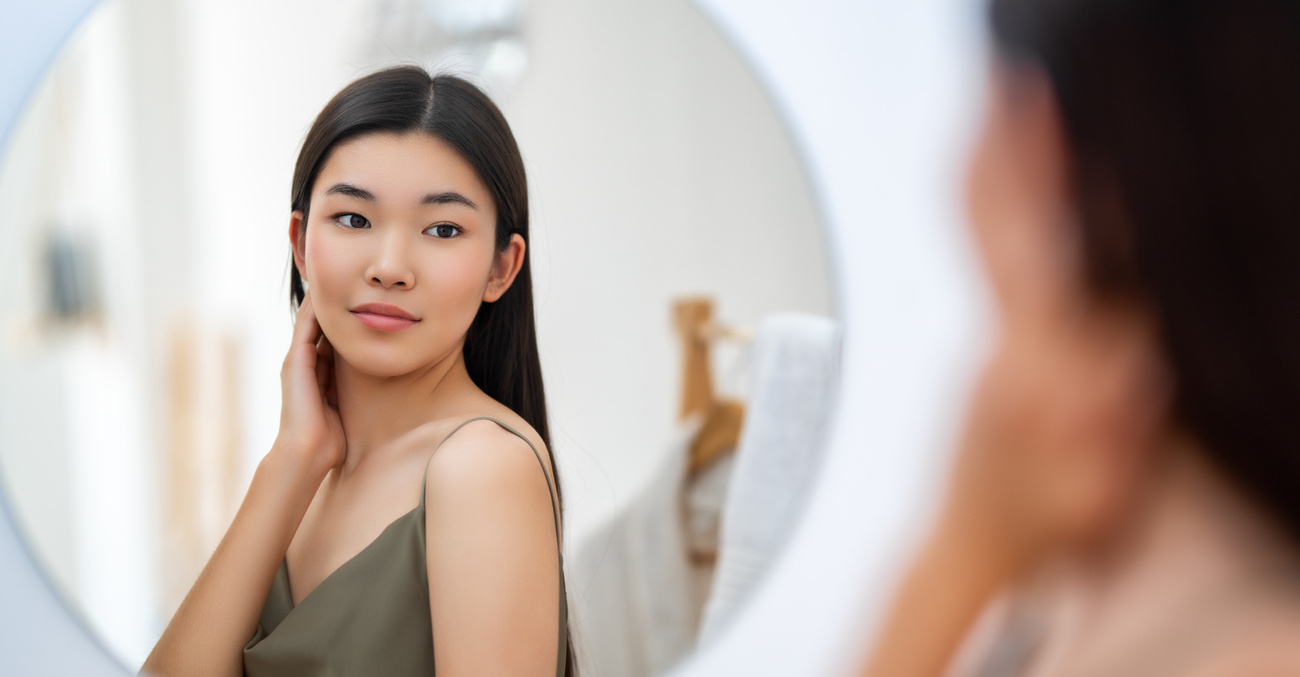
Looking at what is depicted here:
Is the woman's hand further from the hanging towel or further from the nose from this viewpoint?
the hanging towel

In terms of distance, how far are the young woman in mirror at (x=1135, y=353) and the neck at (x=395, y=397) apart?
0.38 m

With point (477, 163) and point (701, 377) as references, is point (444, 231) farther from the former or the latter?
point (701, 377)

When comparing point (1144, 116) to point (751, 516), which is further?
point (751, 516)

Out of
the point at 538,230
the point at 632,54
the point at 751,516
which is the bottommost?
the point at 751,516

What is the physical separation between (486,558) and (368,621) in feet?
0.29

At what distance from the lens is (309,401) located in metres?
0.57

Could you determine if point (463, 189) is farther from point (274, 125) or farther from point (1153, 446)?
point (1153, 446)

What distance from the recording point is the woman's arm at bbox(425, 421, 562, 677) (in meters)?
0.53

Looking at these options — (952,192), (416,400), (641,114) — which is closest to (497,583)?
(416,400)

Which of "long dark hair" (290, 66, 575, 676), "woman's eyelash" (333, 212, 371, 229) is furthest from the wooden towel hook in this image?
"woman's eyelash" (333, 212, 371, 229)

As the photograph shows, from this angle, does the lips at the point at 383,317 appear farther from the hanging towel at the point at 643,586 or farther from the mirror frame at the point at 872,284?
the mirror frame at the point at 872,284

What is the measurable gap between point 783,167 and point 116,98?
0.45 m

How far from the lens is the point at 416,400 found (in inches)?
22.3

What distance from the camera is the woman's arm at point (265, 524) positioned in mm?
565
